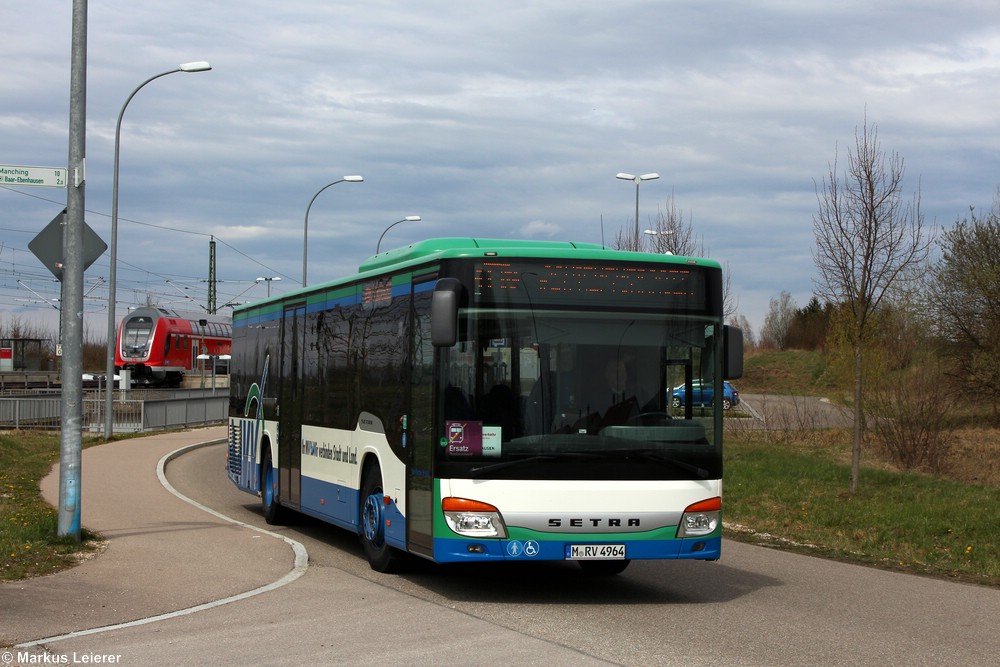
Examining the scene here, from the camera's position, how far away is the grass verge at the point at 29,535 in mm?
10858

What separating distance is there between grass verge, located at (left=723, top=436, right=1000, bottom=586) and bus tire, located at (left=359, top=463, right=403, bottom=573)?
543cm

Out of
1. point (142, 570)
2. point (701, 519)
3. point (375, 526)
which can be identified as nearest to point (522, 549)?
point (701, 519)

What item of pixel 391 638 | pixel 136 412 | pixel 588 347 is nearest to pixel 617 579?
pixel 588 347

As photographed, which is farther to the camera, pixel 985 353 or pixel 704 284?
pixel 985 353

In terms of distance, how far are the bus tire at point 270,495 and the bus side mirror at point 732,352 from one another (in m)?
7.47

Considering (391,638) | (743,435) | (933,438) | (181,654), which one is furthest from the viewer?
(743,435)

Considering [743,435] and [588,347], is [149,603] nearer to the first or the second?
[588,347]

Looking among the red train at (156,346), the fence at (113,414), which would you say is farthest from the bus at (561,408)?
the red train at (156,346)

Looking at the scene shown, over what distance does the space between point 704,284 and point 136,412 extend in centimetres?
2979

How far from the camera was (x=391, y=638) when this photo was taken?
8.16m

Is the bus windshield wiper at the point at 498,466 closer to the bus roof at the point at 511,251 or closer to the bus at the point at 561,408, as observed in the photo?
the bus at the point at 561,408

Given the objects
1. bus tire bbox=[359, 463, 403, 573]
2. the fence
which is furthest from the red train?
bus tire bbox=[359, 463, 403, 573]

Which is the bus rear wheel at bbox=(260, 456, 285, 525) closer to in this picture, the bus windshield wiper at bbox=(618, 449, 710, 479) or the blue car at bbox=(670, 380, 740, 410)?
the bus windshield wiper at bbox=(618, 449, 710, 479)

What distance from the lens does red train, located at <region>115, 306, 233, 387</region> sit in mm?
60906
